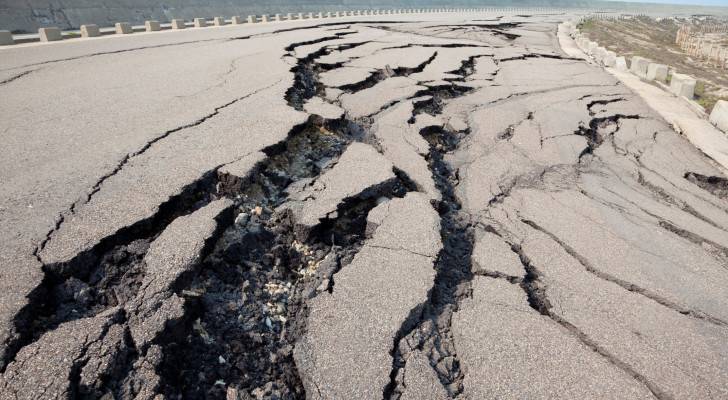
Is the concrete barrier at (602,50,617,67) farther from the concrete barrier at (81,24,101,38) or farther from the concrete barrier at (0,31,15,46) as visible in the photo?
the concrete barrier at (0,31,15,46)

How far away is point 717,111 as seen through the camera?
204 inches

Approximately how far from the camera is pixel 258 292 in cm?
198

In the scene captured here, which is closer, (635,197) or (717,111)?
(635,197)

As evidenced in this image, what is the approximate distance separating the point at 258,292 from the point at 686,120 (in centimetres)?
579

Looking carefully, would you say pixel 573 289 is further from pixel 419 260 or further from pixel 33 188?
pixel 33 188

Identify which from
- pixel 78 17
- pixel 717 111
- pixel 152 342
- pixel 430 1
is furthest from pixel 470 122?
pixel 430 1

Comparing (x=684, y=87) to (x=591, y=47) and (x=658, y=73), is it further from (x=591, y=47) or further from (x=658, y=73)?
(x=591, y=47)

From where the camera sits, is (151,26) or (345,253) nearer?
(345,253)

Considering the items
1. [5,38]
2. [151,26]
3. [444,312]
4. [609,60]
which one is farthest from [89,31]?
[609,60]

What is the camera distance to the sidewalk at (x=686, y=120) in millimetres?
4328

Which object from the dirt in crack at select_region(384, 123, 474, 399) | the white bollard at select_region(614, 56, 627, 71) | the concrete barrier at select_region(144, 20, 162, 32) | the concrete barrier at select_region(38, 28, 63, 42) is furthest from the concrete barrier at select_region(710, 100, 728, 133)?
the concrete barrier at select_region(144, 20, 162, 32)

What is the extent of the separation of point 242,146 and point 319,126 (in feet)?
2.90

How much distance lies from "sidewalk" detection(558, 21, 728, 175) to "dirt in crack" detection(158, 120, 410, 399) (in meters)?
3.61

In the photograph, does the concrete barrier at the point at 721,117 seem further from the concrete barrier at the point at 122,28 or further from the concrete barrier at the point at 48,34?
the concrete barrier at the point at 122,28
